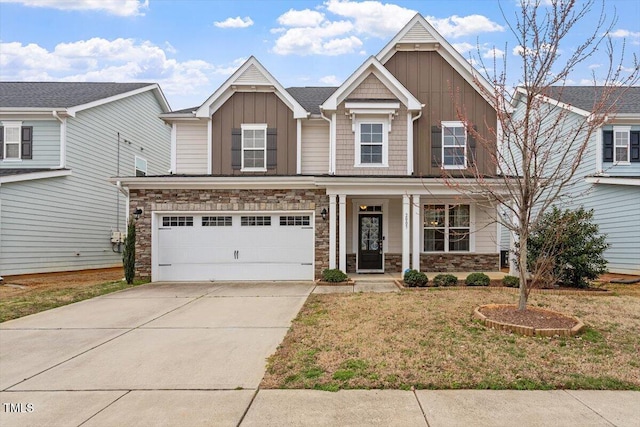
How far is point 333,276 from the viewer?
1123 centimetres

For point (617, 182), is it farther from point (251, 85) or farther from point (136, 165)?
point (136, 165)

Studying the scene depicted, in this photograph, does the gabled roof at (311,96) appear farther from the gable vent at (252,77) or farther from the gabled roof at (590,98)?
the gabled roof at (590,98)

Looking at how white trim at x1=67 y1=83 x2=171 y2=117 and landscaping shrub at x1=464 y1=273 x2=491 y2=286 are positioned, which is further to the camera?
white trim at x1=67 y1=83 x2=171 y2=117

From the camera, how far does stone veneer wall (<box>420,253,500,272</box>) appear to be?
13484 millimetres

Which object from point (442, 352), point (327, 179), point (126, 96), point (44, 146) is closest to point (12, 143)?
point (44, 146)

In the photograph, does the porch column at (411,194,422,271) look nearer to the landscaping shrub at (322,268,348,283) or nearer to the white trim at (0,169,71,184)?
the landscaping shrub at (322,268,348,283)

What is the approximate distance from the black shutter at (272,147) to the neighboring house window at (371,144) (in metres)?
2.90

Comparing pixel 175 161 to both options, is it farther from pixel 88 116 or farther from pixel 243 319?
pixel 243 319

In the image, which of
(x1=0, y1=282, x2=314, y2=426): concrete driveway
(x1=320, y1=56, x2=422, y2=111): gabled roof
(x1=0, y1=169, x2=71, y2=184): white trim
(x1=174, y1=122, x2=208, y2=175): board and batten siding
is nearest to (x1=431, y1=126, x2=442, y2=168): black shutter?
(x1=320, y1=56, x2=422, y2=111): gabled roof

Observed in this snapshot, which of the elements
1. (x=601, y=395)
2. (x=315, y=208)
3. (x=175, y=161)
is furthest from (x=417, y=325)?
(x=175, y=161)

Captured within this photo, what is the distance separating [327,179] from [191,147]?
557cm

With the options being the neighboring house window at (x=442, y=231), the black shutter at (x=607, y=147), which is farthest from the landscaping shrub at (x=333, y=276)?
the black shutter at (x=607, y=147)

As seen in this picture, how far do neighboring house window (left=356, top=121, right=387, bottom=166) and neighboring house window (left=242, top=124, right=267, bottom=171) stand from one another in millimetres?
3298

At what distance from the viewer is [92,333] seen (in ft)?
20.7
